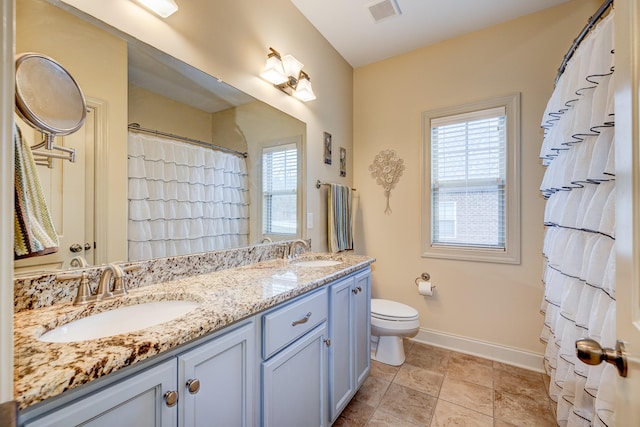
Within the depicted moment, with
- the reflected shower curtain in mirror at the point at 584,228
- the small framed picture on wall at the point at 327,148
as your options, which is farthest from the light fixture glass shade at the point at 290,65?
the reflected shower curtain in mirror at the point at 584,228

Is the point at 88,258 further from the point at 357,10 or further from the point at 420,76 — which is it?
the point at 420,76

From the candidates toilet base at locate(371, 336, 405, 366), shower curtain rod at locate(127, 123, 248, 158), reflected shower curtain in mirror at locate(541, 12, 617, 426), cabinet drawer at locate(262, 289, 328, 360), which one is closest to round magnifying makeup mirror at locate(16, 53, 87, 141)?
shower curtain rod at locate(127, 123, 248, 158)

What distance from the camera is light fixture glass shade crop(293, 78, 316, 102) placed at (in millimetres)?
2018

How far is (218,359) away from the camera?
2.72 feet

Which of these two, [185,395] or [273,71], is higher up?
[273,71]

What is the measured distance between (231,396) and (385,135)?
8.27ft

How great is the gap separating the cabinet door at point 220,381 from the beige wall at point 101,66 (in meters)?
0.59

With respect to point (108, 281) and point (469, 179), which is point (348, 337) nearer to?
point (108, 281)

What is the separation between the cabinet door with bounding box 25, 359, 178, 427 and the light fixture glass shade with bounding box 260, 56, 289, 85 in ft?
5.46

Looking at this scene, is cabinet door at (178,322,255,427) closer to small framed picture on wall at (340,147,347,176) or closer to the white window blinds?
small framed picture on wall at (340,147,347,176)

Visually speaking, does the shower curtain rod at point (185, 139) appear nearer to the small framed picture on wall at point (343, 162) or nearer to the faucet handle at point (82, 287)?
the faucet handle at point (82, 287)

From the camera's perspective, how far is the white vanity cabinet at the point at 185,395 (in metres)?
0.56

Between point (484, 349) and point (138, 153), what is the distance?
2.81 metres

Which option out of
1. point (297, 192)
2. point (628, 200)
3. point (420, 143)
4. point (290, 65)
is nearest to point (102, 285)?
point (297, 192)
